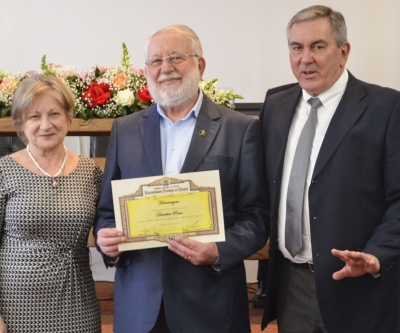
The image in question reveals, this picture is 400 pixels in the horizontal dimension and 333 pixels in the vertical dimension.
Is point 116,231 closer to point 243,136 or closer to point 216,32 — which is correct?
point 243,136

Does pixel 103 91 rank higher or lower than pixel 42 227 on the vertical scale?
higher

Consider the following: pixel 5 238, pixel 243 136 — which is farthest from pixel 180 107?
pixel 5 238

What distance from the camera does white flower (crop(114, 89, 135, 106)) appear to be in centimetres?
355

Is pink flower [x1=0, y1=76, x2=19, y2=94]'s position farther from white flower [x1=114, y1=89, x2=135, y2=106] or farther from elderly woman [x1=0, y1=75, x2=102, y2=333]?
elderly woman [x1=0, y1=75, x2=102, y2=333]

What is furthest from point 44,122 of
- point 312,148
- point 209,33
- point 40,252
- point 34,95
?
point 209,33

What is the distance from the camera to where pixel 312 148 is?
235cm

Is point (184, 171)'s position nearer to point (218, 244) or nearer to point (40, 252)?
point (218, 244)

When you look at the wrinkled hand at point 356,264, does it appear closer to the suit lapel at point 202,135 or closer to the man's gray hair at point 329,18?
the suit lapel at point 202,135

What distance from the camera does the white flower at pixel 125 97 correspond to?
3549 millimetres

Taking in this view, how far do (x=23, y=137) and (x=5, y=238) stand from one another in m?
0.40

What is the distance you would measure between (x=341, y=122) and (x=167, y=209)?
0.70 meters

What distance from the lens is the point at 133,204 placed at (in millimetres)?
2211

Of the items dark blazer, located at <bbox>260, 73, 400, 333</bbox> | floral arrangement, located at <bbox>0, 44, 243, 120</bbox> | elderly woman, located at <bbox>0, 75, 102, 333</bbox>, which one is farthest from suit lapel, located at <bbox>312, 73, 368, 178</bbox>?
floral arrangement, located at <bbox>0, 44, 243, 120</bbox>

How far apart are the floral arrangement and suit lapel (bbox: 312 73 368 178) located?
57.1 inches
